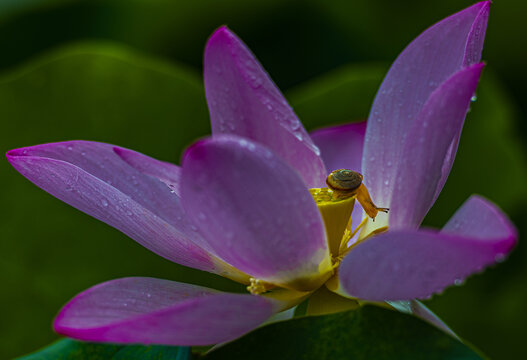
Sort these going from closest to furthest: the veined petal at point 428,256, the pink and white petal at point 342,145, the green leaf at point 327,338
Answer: the veined petal at point 428,256 < the green leaf at point 327,338 < the pink and white petal at point 342,145

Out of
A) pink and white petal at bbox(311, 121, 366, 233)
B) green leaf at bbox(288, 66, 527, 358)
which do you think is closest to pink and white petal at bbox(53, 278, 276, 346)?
pink and white petal at bbox(311, 121, 366, 233)

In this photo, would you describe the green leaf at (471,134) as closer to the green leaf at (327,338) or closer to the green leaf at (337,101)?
the green leaf at (337,101)

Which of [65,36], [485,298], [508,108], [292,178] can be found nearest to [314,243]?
[292,178]

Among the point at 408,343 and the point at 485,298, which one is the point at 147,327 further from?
the point at 485,298

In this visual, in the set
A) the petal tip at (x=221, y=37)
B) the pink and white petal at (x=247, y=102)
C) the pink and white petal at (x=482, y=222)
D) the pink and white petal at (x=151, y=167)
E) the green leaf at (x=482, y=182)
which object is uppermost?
the petal tip at (x=221, y=37)

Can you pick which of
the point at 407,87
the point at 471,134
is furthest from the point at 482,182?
the point at 407,87

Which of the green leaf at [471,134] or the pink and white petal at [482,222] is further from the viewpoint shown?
the green leaf at [471,134]

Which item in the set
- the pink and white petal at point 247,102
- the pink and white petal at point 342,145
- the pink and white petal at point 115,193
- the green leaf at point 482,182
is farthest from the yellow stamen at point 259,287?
the green leaf at point 482,182
